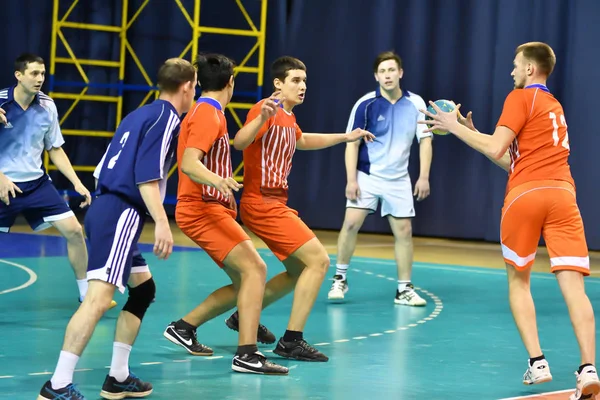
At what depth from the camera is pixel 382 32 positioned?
15.0m

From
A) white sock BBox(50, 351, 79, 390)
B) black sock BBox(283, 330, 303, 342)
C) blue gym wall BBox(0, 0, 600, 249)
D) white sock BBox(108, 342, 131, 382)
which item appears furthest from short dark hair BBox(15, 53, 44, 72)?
blue gym wall BBox(0, 0, 600, 249)

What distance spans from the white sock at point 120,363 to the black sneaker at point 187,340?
1.06 m

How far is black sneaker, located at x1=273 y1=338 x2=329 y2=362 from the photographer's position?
593 cm

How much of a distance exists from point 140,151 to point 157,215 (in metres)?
0.32

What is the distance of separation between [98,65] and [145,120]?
12.4m

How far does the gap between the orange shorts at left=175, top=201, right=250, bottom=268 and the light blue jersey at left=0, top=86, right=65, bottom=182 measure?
1.99m

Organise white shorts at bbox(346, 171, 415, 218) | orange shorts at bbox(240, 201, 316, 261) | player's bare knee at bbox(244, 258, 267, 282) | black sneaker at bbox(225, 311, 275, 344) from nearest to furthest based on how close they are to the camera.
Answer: player's bare knee at bbox(244, 258, 267, 282) < orange shorts at bbox(240, 201, 316, 261) < black sneaker at bbox(225, 311, 275, 344) < white shorts at bbox(346, 171, 415, 218)

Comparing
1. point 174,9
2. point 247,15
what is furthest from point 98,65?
point 247,15

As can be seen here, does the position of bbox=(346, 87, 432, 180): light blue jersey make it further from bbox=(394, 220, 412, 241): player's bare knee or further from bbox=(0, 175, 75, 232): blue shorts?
bbox=(0, 175, 75, 232): blue shorts

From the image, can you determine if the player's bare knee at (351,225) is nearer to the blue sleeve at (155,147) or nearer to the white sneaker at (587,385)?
the white sneaker at (587,385)

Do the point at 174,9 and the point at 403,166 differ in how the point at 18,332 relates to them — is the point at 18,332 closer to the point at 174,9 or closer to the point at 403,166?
the point at 403,166

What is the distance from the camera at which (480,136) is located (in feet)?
16.9

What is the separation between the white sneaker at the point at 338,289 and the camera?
8484 mm

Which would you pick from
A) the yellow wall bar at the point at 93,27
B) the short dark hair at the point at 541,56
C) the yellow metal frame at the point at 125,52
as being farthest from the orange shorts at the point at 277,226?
the yellow wall bar at the point at 93,27
